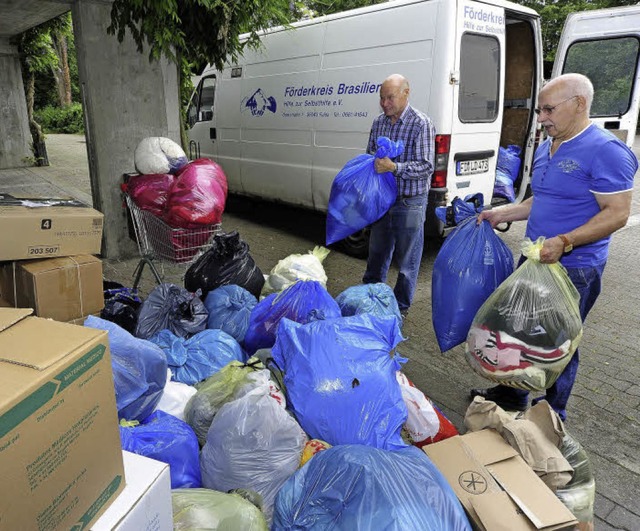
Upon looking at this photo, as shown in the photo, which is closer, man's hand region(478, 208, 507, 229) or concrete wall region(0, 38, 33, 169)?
man's hand region(478, 208, 507, 229)

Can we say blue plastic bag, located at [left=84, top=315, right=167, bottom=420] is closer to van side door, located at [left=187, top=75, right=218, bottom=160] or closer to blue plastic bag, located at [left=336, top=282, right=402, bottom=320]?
blue plastic bag, located at [left=336, top=282, right=402, bottom=320]

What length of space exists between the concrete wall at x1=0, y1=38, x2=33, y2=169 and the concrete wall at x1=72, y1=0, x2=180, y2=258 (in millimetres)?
8671

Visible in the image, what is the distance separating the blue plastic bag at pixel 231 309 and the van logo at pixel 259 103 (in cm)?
359

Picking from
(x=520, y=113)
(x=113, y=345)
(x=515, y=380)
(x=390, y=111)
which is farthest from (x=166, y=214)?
(x=520, y=113)

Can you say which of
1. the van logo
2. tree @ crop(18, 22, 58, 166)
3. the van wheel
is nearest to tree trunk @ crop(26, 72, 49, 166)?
tree @ crop(18, 22, 58, 166)

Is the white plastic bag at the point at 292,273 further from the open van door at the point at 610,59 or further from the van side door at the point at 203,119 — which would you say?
the open van door at the point at 610,59

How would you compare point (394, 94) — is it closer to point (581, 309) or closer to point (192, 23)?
point (581, 309)

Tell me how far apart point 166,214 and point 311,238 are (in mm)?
3249

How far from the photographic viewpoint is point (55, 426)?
1.11m

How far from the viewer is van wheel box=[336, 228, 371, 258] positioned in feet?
18.2

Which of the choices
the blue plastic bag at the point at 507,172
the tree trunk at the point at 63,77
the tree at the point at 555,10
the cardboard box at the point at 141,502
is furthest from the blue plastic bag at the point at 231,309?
the tree trunk at the point at 63,77

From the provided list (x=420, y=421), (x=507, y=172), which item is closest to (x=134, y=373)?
(x=420, y=421)

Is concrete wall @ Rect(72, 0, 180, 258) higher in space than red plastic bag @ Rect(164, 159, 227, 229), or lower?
higher

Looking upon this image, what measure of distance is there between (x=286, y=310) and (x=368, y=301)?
56 centimetres
